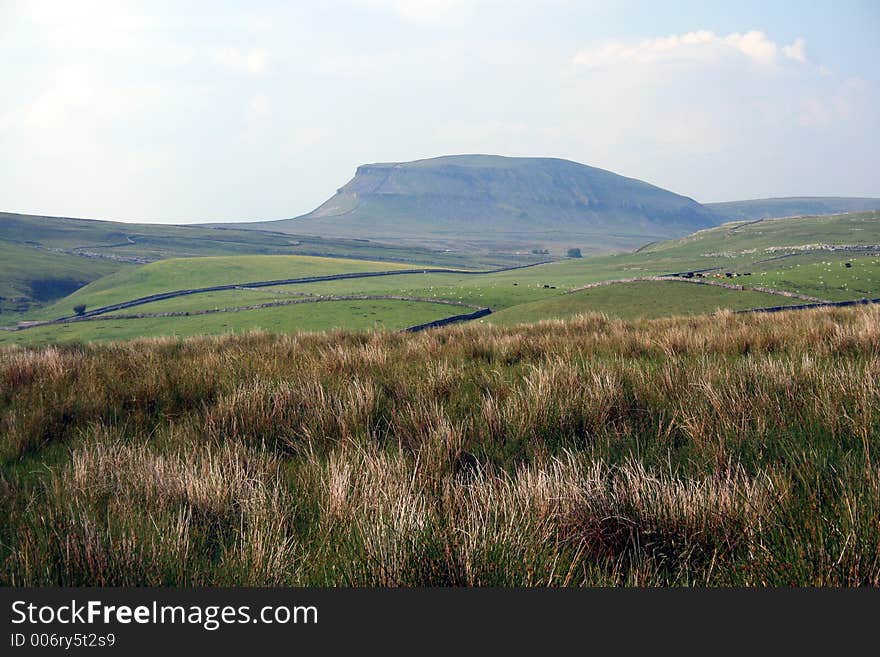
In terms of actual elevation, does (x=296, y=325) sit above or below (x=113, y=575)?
below

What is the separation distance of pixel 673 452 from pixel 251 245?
199 metres

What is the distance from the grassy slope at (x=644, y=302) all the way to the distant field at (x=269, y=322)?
27.8 feet

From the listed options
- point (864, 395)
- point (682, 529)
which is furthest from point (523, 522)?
point (864, 395)

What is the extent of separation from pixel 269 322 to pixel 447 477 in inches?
1722

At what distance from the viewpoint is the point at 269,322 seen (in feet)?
146

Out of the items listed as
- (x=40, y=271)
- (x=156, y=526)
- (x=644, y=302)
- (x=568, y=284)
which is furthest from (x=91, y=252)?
(x=156, y=526)

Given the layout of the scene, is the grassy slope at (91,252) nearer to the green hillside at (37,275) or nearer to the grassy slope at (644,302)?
the green hillside at (37,275)

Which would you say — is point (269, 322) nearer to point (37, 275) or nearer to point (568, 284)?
point (568, 284)

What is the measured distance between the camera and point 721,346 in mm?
7070

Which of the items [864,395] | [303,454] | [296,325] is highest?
[864,395]

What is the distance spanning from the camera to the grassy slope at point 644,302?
32250 mm

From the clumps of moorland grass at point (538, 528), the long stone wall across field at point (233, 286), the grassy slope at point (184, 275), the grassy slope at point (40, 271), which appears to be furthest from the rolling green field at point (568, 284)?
the clumps of moorland grass at point (538, 528)

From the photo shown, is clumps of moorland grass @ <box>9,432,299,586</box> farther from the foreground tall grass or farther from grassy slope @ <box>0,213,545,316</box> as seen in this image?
grassy slope @ <box>0,213,545,316</box>

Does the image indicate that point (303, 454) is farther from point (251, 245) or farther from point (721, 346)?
point (251, 245)
